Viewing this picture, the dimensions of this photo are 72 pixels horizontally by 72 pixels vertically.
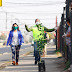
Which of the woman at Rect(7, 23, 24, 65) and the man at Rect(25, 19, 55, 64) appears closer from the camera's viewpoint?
the man at Rect(25, 19, 55, 64)

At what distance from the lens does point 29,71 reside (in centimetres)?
1073

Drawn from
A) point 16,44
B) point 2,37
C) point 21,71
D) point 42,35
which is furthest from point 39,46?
point 2,37

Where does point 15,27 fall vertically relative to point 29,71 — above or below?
above

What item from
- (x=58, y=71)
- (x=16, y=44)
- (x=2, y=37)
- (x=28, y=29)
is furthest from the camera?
(x=2, y=37)

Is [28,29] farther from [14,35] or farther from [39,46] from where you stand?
[14,35]

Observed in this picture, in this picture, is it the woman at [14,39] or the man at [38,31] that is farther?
the woman at [14,39]

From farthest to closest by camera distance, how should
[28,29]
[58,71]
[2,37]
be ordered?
[2,37]
[28,29]
[58,71]

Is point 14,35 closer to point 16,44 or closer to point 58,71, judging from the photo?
point 16,44

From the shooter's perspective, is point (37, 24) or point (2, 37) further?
point (2, 37)

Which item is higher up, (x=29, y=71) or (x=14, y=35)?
(x=14, y=35)

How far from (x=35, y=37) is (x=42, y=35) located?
0.55 meters

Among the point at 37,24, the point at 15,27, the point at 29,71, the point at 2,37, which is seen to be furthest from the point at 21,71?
the point at 2,37

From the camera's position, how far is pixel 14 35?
43.9 ft

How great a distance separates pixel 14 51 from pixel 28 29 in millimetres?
2089
